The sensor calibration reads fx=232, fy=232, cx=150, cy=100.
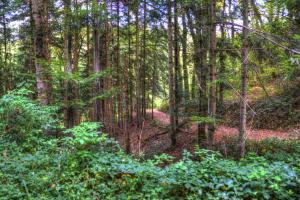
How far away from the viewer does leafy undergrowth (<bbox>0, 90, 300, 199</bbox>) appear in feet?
11.7

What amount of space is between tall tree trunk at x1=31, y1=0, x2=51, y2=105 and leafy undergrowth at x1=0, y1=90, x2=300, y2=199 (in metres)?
2.33

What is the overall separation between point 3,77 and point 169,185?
18.8m

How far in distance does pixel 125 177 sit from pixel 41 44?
4884 millimetres

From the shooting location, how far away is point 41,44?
6.85 metres

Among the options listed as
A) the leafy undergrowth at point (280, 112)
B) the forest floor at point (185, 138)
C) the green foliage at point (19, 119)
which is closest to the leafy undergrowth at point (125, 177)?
the green foliage at point (19, 119)

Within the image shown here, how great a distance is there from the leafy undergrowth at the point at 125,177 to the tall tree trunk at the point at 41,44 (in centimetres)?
233

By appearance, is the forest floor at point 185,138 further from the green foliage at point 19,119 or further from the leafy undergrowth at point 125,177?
the leafy undergrowth at point 125,177

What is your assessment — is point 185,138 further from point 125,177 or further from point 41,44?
point 125,177

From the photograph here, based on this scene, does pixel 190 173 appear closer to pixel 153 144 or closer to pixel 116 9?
pixel 153 144

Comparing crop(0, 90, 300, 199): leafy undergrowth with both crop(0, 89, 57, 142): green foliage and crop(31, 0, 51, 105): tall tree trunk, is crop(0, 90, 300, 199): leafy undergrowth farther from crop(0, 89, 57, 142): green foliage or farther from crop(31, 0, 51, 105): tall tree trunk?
crop(31, 0, 51, 105): tall tree trunk

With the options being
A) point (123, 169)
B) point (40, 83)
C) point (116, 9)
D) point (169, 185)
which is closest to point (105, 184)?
point (123, 169)

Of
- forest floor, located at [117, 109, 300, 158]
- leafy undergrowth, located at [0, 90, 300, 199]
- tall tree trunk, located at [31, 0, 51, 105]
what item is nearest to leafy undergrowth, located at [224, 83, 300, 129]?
forest floor, located at [117, 109, 300, 158]

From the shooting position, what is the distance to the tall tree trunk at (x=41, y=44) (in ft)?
21.9

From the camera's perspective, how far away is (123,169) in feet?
14.0
